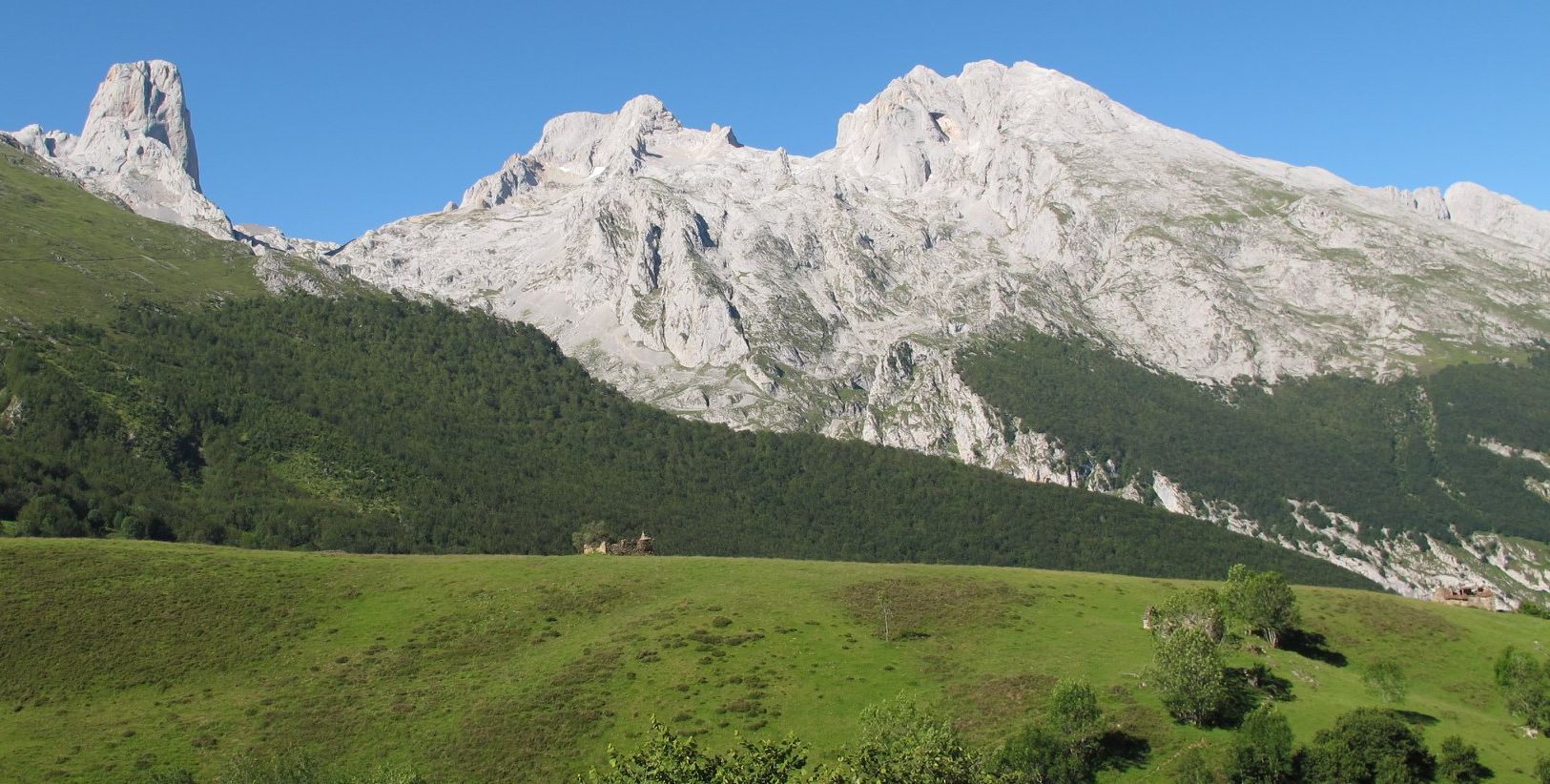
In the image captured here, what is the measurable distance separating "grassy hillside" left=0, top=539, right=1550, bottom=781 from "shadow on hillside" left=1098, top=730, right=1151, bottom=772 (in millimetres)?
735

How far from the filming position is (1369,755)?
7562 centimetres

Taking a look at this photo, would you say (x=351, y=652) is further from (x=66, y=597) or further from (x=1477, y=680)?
(x=1477, y=680)

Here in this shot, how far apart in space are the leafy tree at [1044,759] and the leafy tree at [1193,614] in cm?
2602

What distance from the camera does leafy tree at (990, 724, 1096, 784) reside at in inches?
2936

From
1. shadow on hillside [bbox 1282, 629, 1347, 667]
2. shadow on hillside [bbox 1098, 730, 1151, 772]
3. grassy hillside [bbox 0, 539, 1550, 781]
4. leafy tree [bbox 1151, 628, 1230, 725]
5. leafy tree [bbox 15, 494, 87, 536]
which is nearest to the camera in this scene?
shadow on hillside [bbox 1098, 730, 1151, 772]

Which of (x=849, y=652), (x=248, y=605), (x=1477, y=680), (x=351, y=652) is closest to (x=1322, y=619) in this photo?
(x=1477, y=680)

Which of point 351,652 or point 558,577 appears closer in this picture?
point 351,652

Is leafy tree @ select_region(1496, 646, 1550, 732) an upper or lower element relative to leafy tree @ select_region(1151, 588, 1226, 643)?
lower

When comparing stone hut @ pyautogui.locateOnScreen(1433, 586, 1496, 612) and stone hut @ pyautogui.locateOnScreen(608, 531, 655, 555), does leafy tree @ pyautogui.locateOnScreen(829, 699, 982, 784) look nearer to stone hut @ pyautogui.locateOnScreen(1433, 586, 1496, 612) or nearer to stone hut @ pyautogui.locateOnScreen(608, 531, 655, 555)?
stone hut @ pyautogui.locateOnScreen(608, 531, 655, 555)

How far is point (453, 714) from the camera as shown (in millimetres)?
84875

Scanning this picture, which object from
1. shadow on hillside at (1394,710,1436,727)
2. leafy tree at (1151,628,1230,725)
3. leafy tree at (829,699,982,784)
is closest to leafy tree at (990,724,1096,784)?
leafy tree at (829,699,982,784)

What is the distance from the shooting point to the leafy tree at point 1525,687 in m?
88.5

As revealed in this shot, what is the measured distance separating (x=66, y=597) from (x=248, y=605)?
15.5 m

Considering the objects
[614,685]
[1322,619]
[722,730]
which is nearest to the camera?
[722,730]
